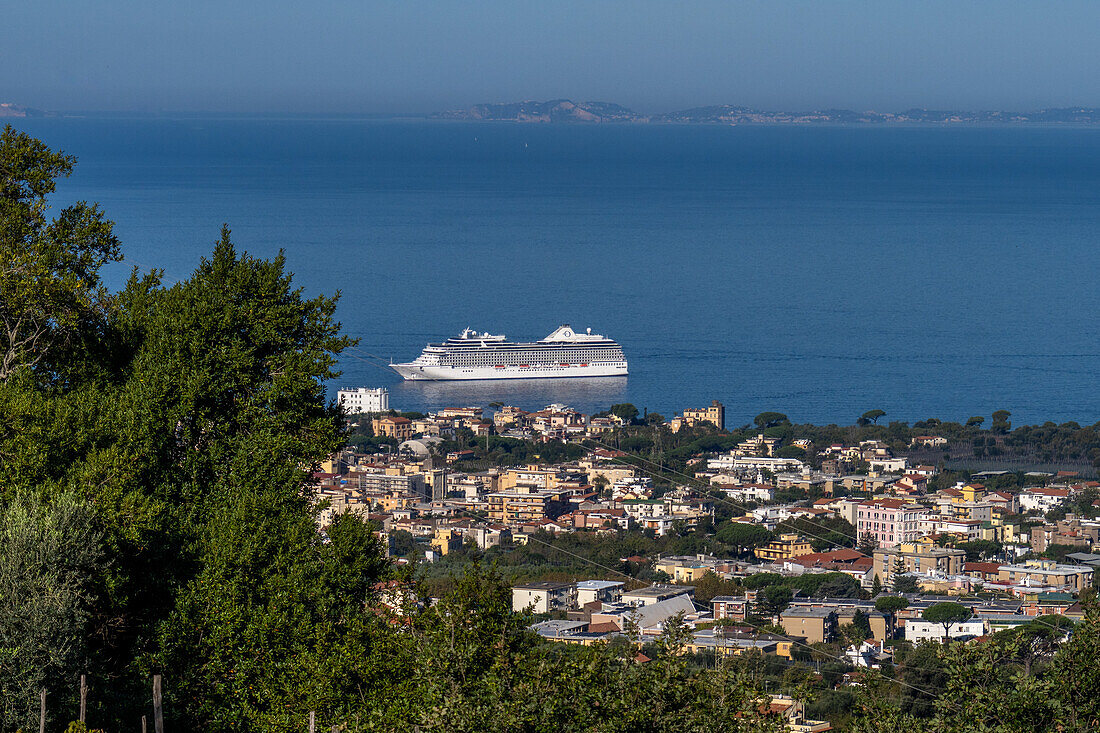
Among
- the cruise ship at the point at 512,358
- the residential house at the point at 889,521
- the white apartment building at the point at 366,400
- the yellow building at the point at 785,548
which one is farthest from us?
the cruise ship at the point at 512,358

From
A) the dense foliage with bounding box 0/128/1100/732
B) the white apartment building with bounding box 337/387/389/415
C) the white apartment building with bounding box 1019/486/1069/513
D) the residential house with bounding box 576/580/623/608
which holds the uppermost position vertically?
the dense foliage with bounding box 0/128/1100/732

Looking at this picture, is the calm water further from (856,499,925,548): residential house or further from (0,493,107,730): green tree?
(0,493,107,730): green tree

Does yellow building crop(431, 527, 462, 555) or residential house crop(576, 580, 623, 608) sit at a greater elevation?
residential house crop(576, 580, 623, 608)

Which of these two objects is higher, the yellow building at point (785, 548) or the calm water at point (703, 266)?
the calm water at point (703, 266)

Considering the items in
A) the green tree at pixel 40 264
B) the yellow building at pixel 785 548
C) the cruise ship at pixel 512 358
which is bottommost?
the yellow building at pixel 785 548

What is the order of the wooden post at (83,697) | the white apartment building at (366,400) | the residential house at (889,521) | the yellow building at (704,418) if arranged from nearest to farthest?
the wooden post at (83,697), the residential house at (889,521), the yellow building at (704,418), the white apartment building at (366,400)

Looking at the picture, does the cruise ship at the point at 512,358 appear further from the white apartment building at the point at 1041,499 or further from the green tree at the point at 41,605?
the green tree at the point at 41,605

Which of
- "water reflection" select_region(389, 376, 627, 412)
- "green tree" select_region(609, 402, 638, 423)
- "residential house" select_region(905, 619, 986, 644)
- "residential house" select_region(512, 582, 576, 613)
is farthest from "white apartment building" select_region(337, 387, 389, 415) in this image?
"residential house" select_region(905, 619, 986, 644)

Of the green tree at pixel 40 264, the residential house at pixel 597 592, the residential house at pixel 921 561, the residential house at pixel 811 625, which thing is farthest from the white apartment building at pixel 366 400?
the green tree at pixel 40 264

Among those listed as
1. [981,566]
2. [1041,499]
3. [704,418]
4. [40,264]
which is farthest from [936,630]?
[704,418]
